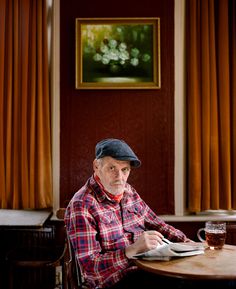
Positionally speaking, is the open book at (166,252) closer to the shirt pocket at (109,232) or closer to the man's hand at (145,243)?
the man's hand at (145,243)

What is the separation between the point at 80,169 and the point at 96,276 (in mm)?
1639

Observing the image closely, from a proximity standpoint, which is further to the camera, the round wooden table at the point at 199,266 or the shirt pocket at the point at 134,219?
the shirt pocket at the point at 134,219

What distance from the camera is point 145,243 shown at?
80.4 inches

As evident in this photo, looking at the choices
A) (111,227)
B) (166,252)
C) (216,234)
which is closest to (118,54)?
(111,227)

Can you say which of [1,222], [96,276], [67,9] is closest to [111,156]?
[96,276]

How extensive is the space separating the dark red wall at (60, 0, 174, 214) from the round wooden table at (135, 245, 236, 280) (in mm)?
1551

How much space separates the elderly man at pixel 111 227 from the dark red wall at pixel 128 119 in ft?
3.48

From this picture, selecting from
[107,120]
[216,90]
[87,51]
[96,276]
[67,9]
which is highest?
[67,9]

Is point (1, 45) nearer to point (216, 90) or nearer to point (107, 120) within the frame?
point (107, 120)

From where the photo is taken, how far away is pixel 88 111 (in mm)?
3664

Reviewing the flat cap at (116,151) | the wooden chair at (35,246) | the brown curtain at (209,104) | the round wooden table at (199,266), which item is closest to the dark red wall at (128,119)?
the brown curtain at (209,104)

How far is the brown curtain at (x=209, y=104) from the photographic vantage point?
3.62m

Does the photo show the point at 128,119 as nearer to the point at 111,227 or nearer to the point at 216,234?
the point at 111,227

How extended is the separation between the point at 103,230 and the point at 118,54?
179cm
